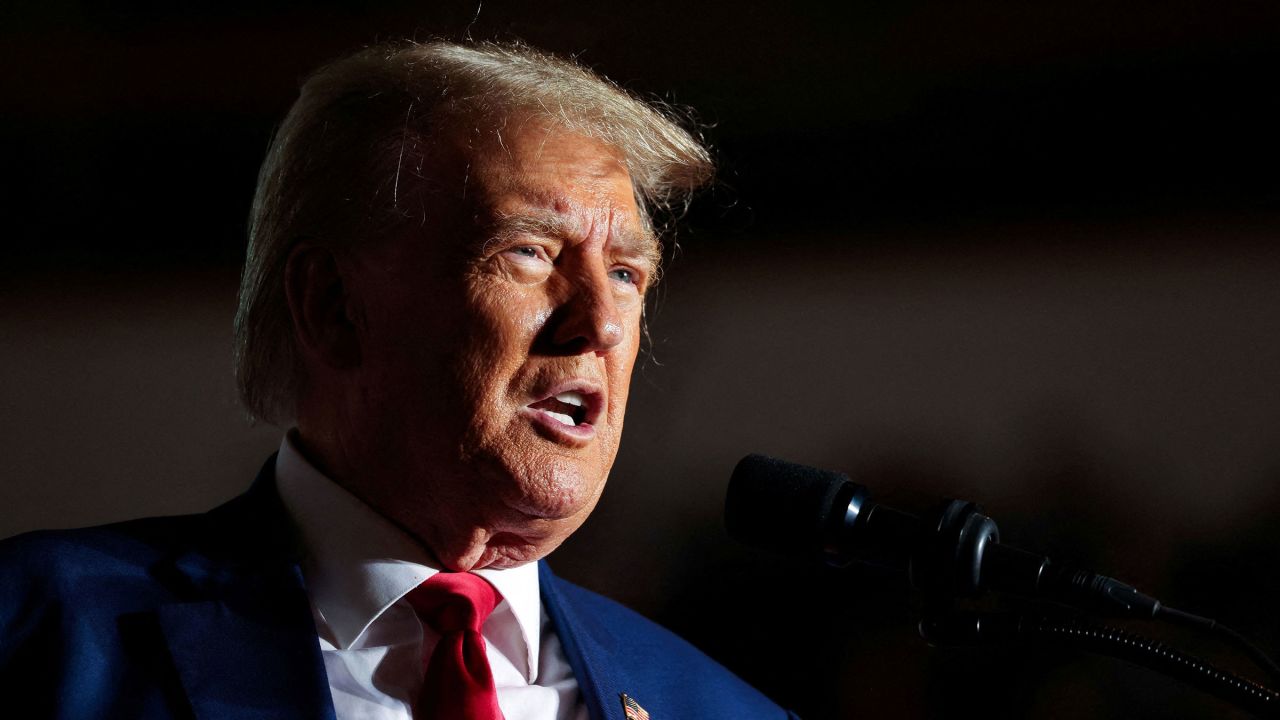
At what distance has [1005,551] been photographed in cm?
112

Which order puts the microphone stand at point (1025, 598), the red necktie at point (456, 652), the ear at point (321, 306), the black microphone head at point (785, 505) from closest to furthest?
the microphone stand at point (1025, 598)
the black microphone head at point (785, 505)
the red necktie at point (456, 652)
the ear at point (321, 306)

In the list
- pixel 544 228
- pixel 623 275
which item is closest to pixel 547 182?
pixel 544 228

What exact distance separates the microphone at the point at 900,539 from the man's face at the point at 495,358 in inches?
10.4

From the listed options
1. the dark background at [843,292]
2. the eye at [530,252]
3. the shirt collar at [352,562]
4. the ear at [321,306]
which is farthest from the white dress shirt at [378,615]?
the dark background at [843,292]

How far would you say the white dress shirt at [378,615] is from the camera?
1471 mm

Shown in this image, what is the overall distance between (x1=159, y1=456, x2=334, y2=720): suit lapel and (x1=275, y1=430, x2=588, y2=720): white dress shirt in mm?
44

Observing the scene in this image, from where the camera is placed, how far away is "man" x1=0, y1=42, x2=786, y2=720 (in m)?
1.39

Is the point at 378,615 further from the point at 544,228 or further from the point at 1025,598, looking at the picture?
the point at 1025,598

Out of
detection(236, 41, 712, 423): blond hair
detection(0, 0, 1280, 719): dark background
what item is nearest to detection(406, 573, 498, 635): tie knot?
detection(236, 41, 712, 423): blond hair

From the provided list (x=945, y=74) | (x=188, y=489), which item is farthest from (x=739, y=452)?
(x=188, y=489)

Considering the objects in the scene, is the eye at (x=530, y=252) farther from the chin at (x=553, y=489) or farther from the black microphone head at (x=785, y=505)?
the black microphone head at (x=785, y=505)

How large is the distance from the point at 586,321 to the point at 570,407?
0.11m

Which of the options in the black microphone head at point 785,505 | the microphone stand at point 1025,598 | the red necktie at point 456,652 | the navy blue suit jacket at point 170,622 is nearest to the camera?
the microphone stand at point 1025,598

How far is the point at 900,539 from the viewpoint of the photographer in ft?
3.82
